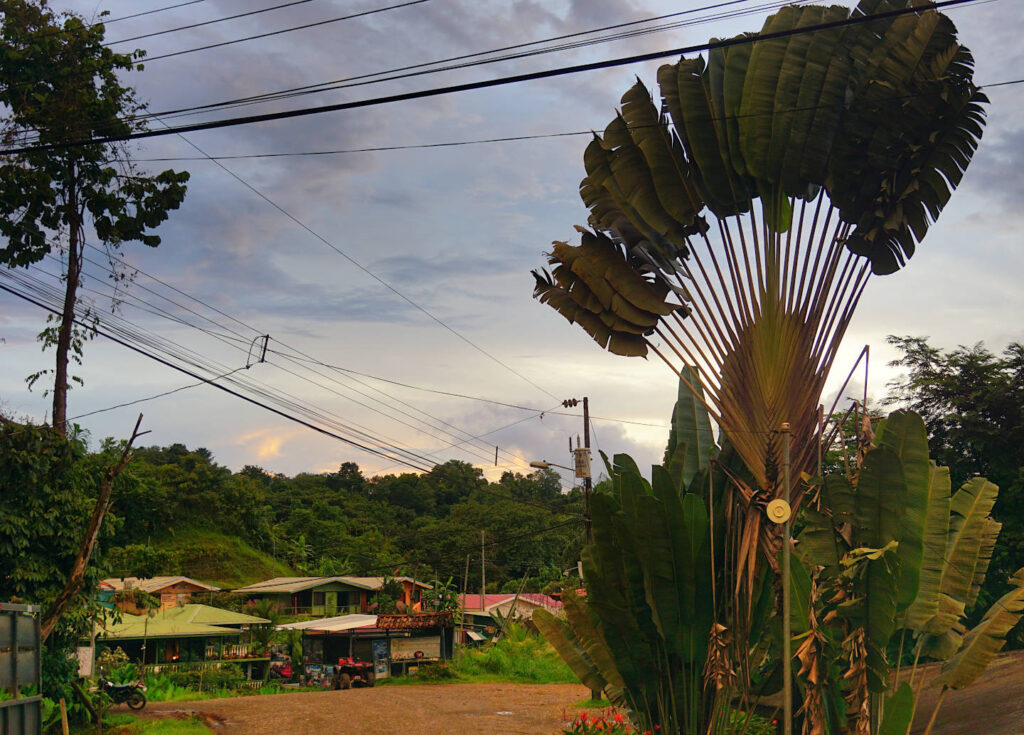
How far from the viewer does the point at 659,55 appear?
8.06m

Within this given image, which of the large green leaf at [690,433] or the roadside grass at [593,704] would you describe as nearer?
the large green leaf at [690,433]

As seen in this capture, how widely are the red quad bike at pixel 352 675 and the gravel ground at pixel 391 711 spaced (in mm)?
2590

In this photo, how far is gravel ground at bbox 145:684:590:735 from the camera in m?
19.2

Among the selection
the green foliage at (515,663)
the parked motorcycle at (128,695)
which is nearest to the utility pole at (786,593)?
the parked motorcycle at (128,695)

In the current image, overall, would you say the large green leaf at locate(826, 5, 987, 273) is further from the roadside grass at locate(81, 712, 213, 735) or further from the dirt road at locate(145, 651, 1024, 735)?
the roadside grass at locate(81, 712, 213, 735)

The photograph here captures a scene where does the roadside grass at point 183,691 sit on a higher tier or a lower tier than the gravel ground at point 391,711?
lower

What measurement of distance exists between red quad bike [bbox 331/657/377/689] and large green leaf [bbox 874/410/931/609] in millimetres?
26075

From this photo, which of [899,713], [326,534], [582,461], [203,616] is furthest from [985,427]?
[326,534]

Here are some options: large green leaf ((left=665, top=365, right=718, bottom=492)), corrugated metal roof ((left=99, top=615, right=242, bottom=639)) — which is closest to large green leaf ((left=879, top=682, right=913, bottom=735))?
large green leaf ((left=665, top=365, right=718, bottom=492))

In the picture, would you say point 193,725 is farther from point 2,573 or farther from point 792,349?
point 792,349

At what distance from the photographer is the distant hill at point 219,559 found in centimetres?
6272

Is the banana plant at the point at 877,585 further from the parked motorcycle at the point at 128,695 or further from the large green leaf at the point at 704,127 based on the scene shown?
the parked motorcycle at the point at 128,695

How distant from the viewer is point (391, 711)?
22.6 m

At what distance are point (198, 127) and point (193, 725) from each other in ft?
48.9
